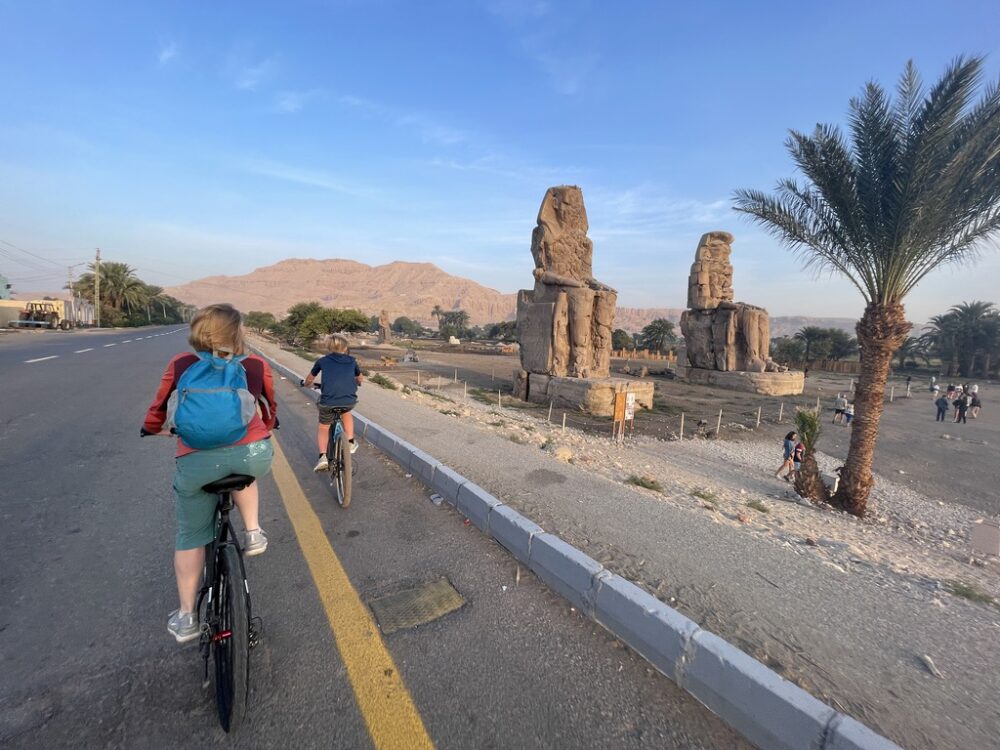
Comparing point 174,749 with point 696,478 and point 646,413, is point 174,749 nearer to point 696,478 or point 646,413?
point 696,478

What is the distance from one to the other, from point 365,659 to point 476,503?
182 centimetres

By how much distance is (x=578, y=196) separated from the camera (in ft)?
60.5

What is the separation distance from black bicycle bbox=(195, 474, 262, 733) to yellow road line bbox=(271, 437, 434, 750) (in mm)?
501

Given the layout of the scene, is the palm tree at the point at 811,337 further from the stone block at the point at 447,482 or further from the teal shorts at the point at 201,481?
the teal shorts at the point at 201,481

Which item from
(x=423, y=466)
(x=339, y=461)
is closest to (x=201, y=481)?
(x=339, y=461)

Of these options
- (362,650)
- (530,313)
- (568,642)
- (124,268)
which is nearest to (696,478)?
(568,642)

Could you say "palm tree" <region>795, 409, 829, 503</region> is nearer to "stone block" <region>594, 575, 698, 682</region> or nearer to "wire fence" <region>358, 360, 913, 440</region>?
"wire fence" <region>358, 360, 913, 440</region>

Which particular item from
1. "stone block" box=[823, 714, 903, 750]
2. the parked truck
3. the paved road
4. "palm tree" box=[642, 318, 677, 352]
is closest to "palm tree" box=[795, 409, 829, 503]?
the paved road

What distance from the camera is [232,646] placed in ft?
6.21

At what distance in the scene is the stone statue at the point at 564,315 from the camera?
17.2 meters

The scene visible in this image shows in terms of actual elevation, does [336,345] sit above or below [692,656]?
above

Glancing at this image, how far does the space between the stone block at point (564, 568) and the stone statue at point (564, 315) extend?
1289 cm

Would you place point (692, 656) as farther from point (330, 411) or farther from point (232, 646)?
point (330, 411)

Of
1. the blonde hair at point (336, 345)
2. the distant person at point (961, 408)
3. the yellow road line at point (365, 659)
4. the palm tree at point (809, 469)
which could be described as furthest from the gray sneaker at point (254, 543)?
the distant person at point (961, 408)
